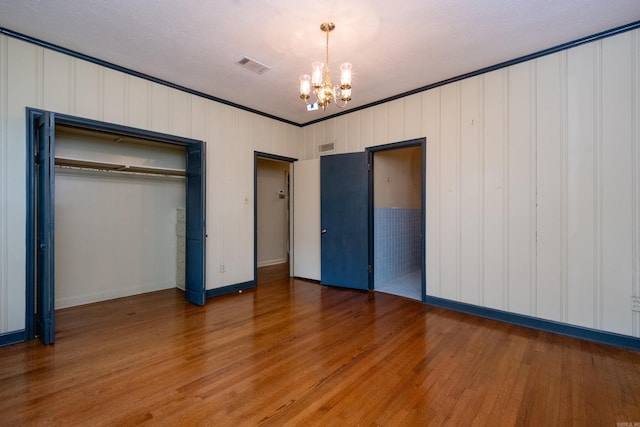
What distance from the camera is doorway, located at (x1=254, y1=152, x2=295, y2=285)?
21.4 feet

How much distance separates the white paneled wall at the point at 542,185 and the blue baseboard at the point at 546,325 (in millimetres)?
61

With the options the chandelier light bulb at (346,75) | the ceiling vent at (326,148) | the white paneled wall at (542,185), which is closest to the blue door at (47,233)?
the chandelier light bulb at (346,75)

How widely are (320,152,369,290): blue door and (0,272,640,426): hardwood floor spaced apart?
1.28 m

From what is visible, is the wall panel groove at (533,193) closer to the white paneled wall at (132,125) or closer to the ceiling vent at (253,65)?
the ceiling vent at (253,65)

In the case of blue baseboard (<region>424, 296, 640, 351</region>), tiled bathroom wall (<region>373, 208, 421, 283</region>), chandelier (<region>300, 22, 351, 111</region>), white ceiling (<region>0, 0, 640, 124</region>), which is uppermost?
white ceiling (<region>0, 0, 640, 124</region>)

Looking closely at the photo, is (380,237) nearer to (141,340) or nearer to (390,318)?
(390,318)

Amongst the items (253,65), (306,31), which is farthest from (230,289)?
(306,31)

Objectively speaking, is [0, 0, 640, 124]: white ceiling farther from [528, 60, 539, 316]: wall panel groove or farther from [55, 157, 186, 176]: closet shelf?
[55, 157, 186, 176]: closet shelf

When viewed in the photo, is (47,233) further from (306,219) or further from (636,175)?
(636,175)

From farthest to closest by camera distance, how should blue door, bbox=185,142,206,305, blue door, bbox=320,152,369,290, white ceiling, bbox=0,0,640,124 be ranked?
1. blue door, bbox=320,152,369,290
2. blue door, bbox=185,142,206,305
3. white ceiling, bbox=0,0,640,124

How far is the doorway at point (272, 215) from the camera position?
6535 mm

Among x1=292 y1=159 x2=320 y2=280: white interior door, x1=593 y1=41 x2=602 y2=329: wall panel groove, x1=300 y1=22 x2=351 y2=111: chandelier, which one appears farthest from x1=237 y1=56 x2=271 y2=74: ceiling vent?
x1=593 y1=41 x2=602 y2=329: wall panel groove

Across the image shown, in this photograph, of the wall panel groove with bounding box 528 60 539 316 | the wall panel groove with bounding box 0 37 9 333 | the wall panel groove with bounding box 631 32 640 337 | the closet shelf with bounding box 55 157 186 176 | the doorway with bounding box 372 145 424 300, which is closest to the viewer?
the wall panel groove with bounding box 631 32 640 337

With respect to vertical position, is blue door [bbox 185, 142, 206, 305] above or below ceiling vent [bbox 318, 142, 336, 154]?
below
